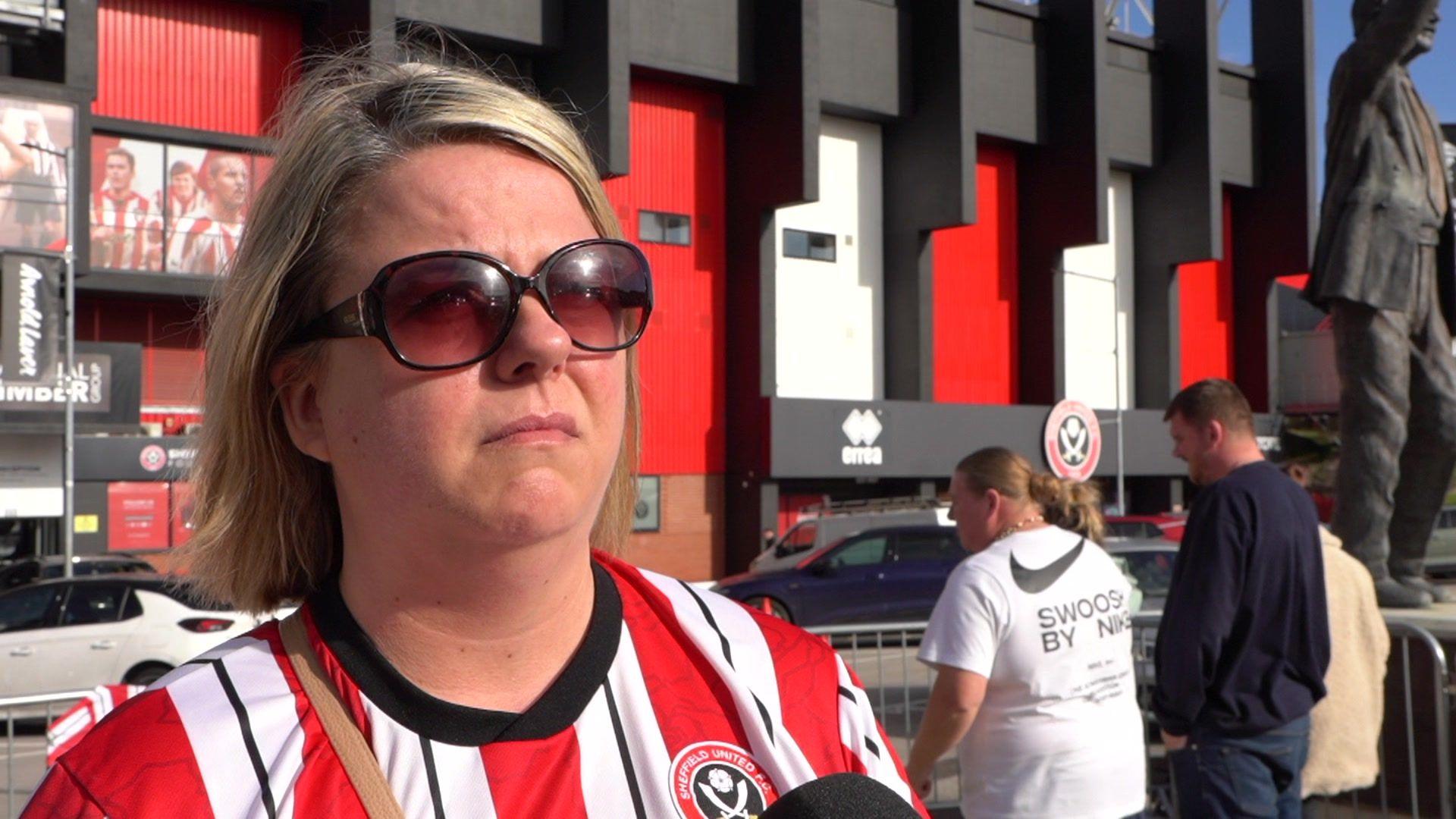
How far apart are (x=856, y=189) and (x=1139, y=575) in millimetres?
22504

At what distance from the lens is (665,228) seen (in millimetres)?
31016

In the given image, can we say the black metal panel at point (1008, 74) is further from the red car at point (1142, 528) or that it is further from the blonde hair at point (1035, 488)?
the blonde hair at point (1035, 488)

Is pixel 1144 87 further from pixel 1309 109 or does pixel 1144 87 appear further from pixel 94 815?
pixel 94 815

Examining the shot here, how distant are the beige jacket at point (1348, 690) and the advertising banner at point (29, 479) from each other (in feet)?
82.8

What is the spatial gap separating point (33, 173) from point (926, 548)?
55.5 ft

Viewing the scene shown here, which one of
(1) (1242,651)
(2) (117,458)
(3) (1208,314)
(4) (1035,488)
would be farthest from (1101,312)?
(1) (1242,651)

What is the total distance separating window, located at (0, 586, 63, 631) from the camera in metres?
13.5

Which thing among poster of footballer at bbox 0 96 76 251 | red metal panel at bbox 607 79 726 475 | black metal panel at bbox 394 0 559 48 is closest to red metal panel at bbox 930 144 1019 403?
red metal panel at bbox 607 79 726 475

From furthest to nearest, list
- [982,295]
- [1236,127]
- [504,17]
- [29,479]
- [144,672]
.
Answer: [1236,127], [982,295], [504,17], [29,479], [144,672]

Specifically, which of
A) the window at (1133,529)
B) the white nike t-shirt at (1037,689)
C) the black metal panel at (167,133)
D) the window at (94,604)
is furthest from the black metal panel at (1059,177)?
the white nike t-shirt at (1037,689)

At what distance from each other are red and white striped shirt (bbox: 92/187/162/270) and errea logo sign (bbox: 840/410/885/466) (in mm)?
14671

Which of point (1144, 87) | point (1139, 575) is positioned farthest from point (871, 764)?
point (1144, 87)

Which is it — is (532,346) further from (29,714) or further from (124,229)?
(124,229)

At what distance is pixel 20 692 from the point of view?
1315cm
